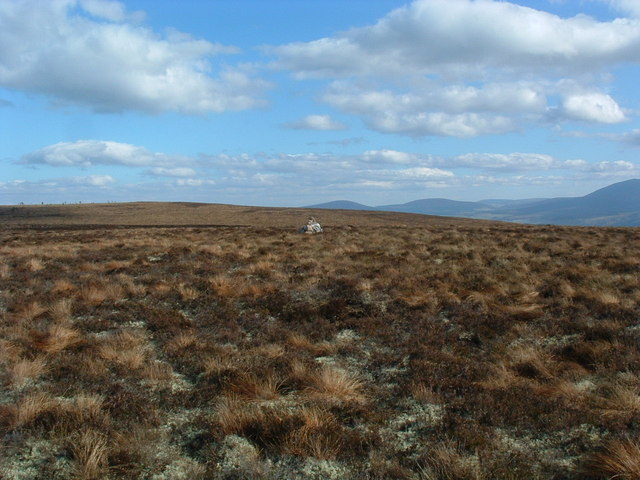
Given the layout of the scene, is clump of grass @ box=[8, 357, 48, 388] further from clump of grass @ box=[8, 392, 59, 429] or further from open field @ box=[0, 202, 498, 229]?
open field @ box=[0, 202, 498, 229]

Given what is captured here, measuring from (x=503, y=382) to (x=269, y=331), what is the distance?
4.83m

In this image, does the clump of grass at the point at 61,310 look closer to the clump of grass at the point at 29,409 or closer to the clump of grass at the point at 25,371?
the clump of grass at the point at 25,371

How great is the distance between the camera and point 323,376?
22.5ft

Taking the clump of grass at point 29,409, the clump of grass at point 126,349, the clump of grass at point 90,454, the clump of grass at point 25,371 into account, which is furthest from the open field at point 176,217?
the clump of grass at point 90,454

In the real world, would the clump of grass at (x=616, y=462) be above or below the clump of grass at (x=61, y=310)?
below

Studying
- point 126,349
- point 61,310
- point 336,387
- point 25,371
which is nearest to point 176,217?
point 61,310

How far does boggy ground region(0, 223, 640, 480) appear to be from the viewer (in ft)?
16.1

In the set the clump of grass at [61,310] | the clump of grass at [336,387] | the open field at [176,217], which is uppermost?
the open field at [176,217]

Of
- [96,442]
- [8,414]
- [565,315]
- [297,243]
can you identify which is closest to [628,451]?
→ [96,442]

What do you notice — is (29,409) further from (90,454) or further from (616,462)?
(616,462)

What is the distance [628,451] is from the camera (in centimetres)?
464

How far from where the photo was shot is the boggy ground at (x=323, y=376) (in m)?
4.89

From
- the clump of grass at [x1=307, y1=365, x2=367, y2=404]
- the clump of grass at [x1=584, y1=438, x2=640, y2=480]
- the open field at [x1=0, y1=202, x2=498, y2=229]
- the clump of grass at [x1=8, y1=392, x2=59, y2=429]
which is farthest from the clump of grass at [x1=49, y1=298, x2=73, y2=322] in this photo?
the open field at [x1=0, y1=202, x2=498, y2=229]

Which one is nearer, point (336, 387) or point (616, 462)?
point (616, 462)
